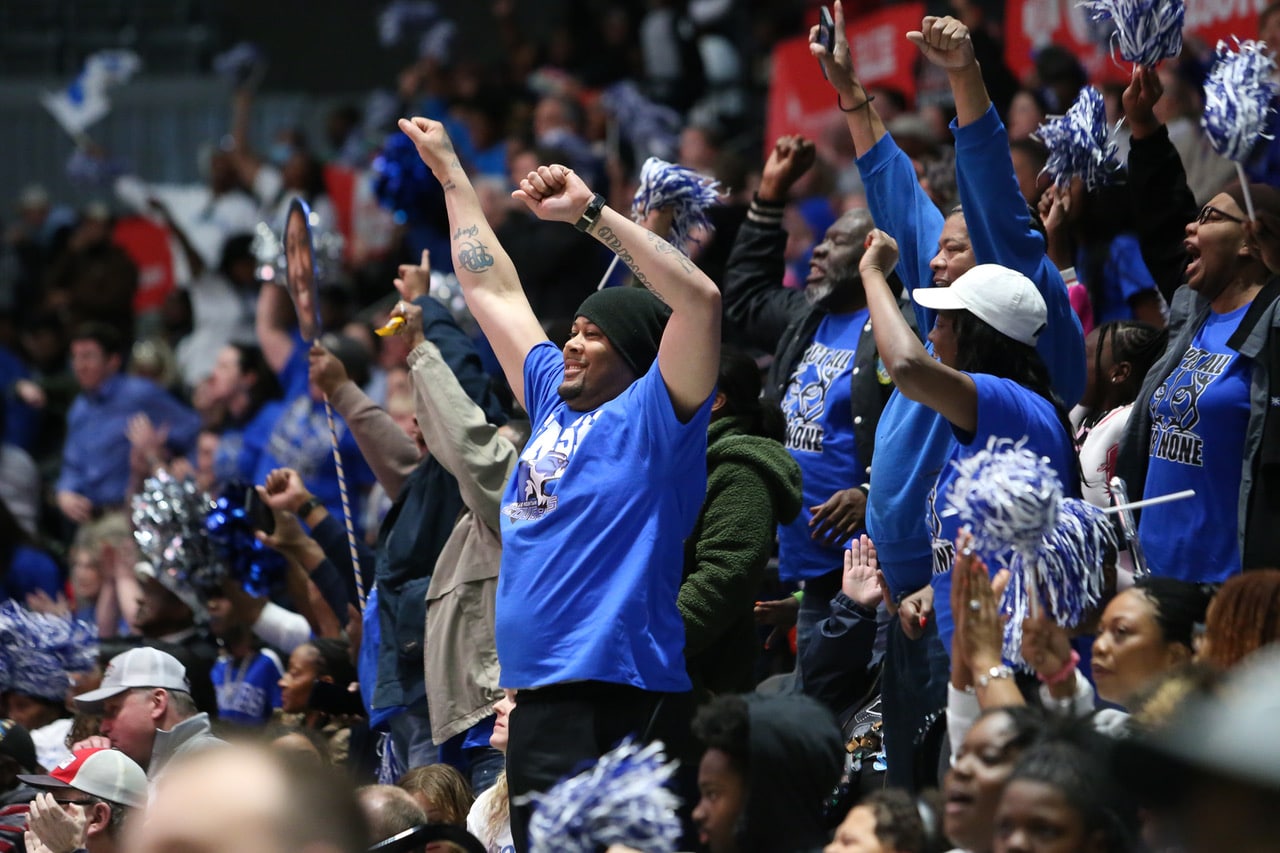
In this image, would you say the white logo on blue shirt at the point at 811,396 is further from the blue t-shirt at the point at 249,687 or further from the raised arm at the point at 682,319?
the blue t-shirt at the point at 249,687

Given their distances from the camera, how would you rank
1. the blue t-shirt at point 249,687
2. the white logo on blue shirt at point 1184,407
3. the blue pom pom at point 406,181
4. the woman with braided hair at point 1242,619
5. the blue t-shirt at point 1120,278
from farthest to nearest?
the blue pom pom at point 406,181
the blue t-shirt at point 249,687
the blue t-shirt at point 1120,278
the white logo on blue shirt at point 1184,407
the woman with braided hair at point 1242,619

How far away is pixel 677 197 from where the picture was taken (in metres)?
5.95

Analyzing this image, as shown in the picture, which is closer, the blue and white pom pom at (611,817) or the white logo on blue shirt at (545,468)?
the blue and white pom pom at (611,817)

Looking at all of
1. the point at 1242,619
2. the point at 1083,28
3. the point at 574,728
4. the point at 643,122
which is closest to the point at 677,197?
the point at 574,728

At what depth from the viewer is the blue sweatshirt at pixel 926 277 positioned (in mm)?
4535

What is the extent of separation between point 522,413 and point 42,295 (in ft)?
30.4

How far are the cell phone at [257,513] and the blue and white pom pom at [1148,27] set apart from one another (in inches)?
148

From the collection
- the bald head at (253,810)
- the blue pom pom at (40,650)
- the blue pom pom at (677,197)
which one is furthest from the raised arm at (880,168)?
the blue pom pom at (40,650)

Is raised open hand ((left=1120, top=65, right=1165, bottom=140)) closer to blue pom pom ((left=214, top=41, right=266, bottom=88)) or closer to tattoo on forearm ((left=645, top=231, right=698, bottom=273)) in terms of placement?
tattoo on forearm ((left=645, top=231, right=698, bottom=273))

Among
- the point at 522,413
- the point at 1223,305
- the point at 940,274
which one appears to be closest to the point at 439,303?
the point at 522,413

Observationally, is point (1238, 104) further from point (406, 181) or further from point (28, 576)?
point (28, 576)

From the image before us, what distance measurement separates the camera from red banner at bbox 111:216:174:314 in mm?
14656

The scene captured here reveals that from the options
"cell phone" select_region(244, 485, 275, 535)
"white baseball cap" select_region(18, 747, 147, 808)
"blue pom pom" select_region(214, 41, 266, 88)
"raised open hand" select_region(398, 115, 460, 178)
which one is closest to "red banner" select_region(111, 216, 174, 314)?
"blue pom pom" select_region(214, 41, 266, 88)

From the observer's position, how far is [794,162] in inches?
241
